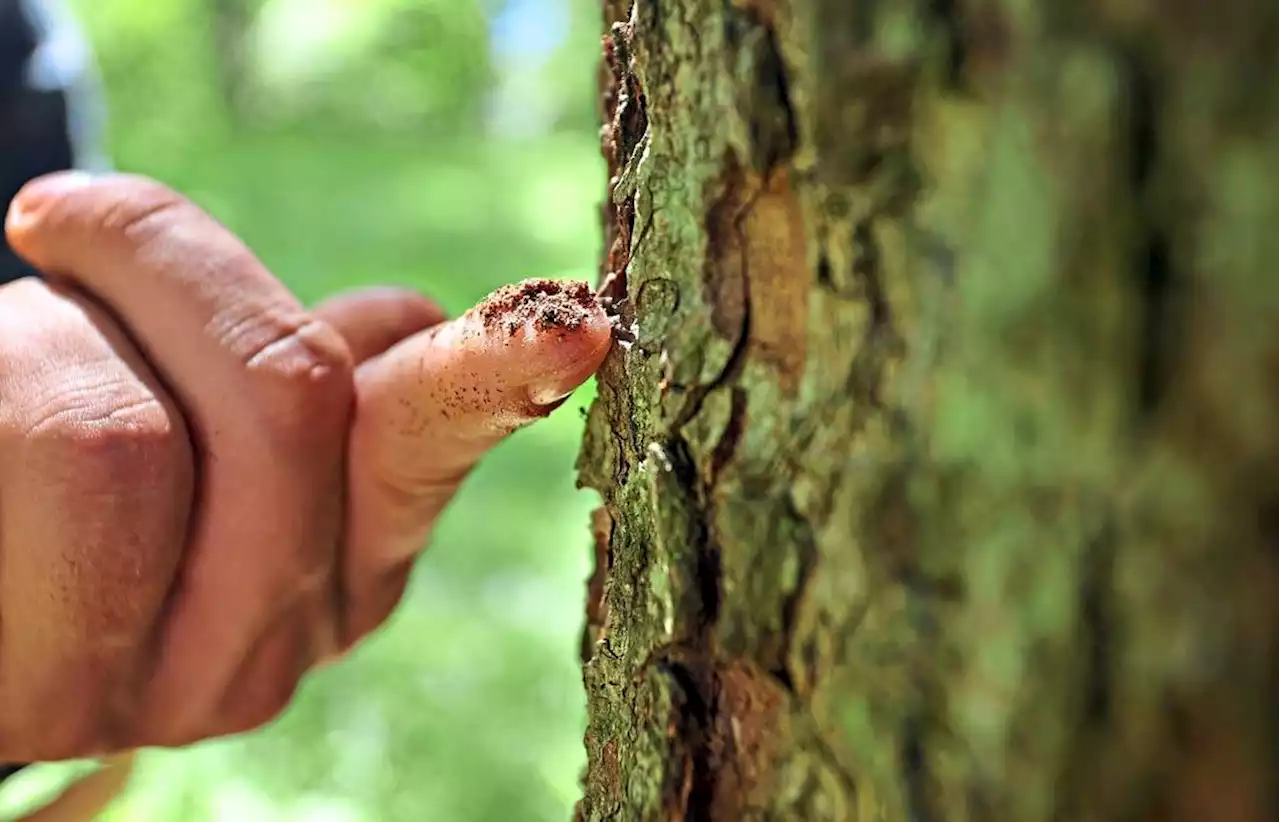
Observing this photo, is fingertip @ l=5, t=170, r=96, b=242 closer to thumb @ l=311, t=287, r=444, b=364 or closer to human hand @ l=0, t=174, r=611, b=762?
human hand @ l=0, t=174, r=611, b=762

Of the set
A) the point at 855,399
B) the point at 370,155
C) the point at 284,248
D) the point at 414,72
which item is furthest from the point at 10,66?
the point at 414,72

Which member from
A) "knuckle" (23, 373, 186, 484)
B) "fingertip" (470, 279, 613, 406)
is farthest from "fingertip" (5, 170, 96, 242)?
"fingertip" (470, 279, 613, 406)

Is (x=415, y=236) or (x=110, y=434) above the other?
(x=110, y=434)

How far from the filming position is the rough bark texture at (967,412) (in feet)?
0.75

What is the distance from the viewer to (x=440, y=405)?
539 millimetres

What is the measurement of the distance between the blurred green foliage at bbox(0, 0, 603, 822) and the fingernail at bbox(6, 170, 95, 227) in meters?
0.30

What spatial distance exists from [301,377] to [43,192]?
0.19 meters

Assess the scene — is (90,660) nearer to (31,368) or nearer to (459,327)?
(31,368)

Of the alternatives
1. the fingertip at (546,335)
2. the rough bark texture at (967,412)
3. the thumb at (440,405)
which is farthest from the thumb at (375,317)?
the rough bark texture at (967,412)

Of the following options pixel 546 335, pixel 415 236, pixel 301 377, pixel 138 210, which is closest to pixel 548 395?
pixel 546 335

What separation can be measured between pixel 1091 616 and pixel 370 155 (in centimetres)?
342

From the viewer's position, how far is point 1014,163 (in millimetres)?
248

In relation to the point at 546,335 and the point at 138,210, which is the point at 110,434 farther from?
the point at 546,335

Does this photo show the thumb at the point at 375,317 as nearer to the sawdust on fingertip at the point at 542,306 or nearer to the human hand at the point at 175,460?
the human hand at the point at 175,460
